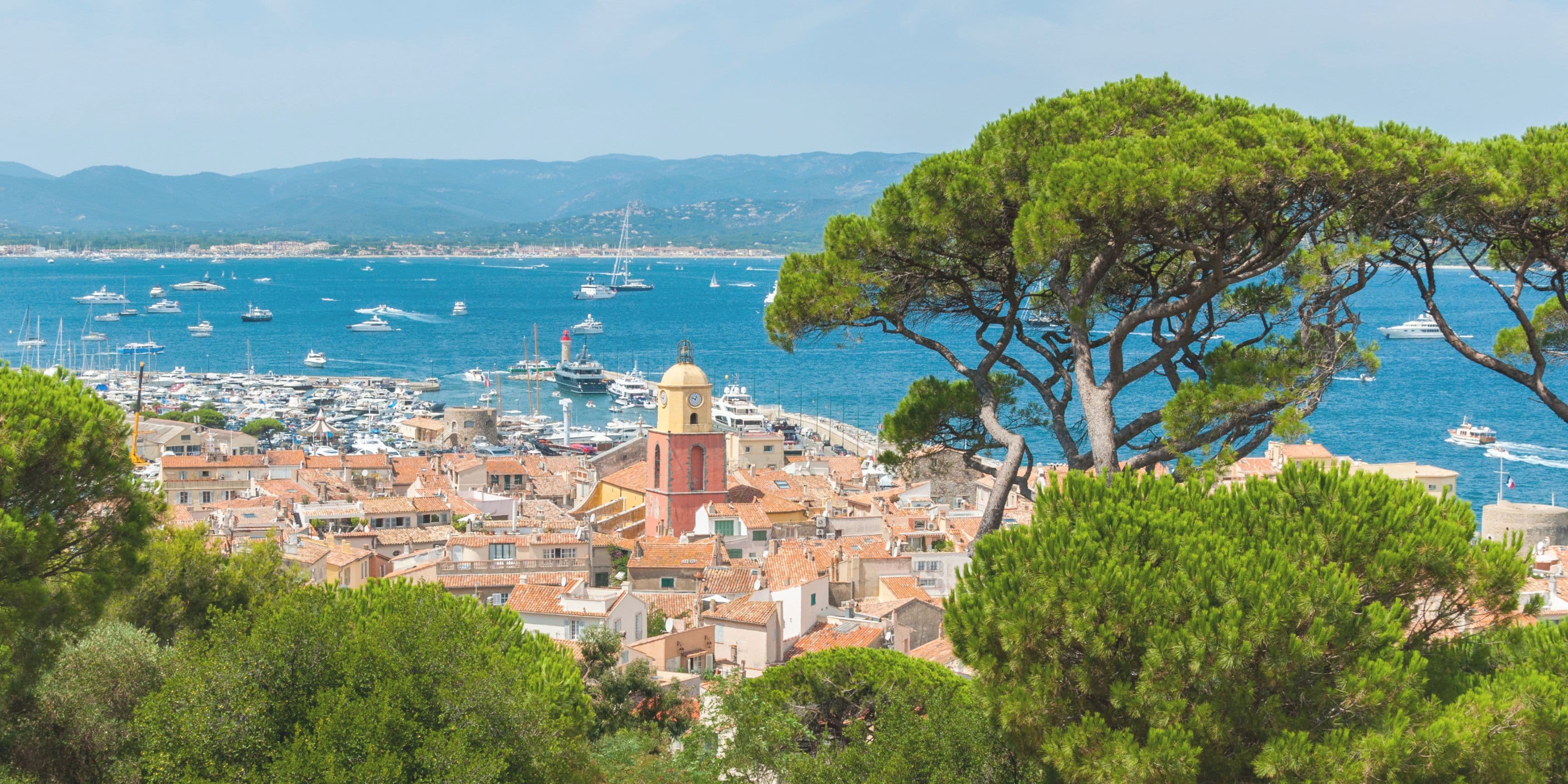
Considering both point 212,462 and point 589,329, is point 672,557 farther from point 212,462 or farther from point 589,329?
point 589,329

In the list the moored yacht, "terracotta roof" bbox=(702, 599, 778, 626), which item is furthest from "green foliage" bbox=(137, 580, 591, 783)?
the moored yacht

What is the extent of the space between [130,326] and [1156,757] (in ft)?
466

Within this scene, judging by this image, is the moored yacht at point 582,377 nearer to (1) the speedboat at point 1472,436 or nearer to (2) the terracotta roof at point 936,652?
(1) the speedboat at point 1472,436

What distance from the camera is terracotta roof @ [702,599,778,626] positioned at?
878 inches

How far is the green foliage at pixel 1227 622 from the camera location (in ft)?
26.2

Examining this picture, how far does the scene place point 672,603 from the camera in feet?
82.2

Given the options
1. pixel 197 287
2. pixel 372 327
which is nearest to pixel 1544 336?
pixel 372 327

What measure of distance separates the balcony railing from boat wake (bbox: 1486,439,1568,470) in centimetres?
4594

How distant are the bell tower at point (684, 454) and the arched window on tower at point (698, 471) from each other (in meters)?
0.01

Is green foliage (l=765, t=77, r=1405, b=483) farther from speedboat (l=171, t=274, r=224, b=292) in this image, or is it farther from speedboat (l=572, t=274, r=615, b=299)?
speedboat (l=171, t=274, r=224, b=292)

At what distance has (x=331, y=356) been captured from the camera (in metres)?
111

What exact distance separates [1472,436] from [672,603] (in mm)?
52886

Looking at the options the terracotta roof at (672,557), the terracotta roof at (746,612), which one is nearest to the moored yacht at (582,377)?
the terracotta roof at (672,557)

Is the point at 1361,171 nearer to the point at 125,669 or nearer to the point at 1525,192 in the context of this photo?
the point at 1525,192
